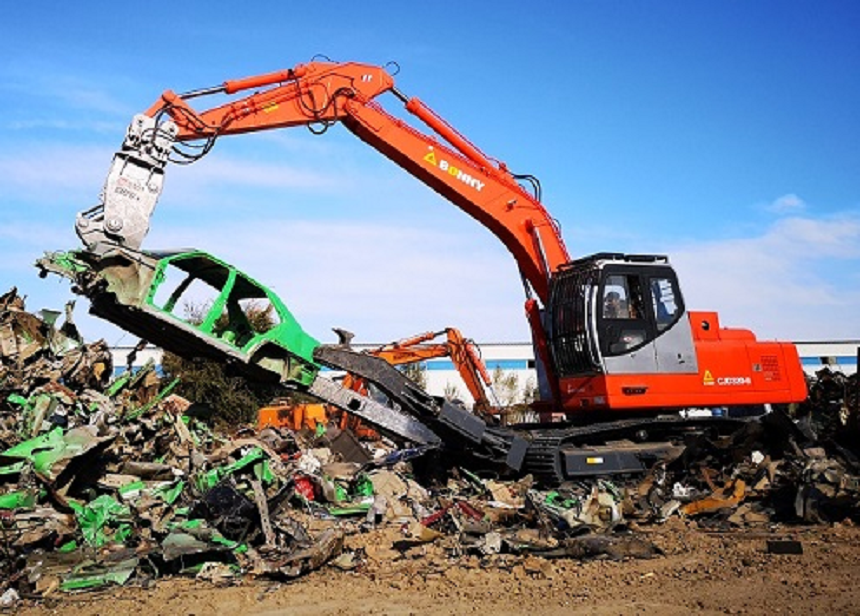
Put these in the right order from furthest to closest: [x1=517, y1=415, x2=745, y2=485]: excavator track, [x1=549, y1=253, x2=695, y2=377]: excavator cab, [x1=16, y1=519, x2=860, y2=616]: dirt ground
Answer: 1. [x1=549, y1=253, x2=695, y2=377]: excavator cab
2. [x1=517, y1=415, x2=745, y2=485]: excavator track
3. [x1=16, y1=519, x2=860, y2=616]: dirt ground

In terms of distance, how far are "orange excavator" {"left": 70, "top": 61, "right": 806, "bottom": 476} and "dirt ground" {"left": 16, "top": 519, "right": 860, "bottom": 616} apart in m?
3.24

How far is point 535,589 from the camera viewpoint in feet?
20.1

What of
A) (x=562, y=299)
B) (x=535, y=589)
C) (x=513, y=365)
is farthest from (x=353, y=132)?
(x=513, y=365)

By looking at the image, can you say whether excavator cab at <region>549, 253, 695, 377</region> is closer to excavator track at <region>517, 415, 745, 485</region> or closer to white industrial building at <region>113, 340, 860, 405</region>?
excavator track at <region>517, 415, 745, 485</region>

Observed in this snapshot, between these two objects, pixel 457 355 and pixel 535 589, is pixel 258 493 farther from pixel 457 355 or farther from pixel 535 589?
pixel 457 355

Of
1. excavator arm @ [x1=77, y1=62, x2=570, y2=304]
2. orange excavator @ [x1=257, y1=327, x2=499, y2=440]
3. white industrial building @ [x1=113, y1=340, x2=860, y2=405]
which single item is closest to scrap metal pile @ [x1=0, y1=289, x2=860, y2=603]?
excavator arm @ [x1=77, y1=62, x2=570, y2=304]

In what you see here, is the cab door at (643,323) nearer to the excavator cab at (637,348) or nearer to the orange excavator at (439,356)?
the excavator cab at (637,348)

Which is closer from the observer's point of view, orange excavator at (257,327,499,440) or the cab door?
the cab door

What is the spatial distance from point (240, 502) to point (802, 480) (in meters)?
5.69

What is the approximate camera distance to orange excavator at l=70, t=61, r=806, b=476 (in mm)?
10398

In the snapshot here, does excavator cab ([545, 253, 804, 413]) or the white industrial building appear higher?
the white industrial building

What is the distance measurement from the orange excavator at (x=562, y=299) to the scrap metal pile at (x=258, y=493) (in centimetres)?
81

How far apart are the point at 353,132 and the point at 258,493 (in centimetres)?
571

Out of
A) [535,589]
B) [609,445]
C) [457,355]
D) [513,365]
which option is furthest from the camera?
[513,365]
